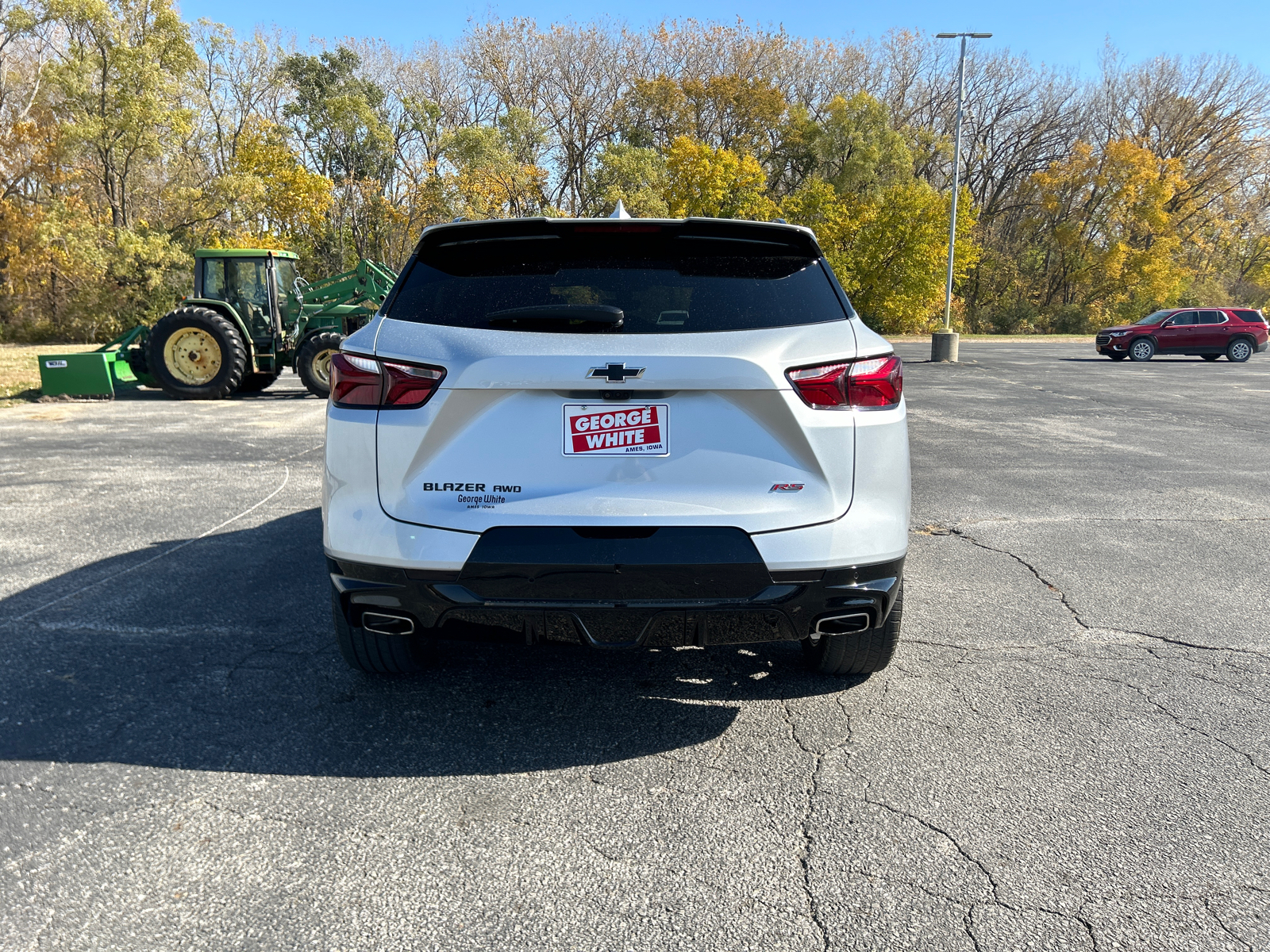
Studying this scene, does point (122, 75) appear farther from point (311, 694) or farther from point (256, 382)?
point (311, 694)

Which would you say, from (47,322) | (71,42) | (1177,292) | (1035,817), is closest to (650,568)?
(1035,817)

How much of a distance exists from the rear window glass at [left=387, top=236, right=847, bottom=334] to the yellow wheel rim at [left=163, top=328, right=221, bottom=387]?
13449mm

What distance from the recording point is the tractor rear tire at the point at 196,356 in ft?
48.0

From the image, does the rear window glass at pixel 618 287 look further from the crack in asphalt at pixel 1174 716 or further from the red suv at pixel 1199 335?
the red suv at pixel 1199 335

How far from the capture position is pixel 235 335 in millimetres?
14773

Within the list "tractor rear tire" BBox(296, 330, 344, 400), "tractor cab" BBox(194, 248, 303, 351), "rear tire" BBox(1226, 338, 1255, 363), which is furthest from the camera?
"rear tire" BBox(1226, 338, 1255, 363)

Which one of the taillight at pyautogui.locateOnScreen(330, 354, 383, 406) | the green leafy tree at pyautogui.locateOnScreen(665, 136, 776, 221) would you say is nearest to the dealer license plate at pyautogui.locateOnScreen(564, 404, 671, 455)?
the taillight at pyautogui.locateOnScreen(330, 354, 383, 406)

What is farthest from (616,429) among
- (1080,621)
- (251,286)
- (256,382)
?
(256,382)

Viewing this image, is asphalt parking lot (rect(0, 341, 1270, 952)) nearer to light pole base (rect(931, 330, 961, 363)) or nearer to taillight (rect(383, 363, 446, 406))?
taillight (rect(383, 363, 446, 406))

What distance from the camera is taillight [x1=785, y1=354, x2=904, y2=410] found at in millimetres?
2723

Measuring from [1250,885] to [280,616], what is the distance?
3975mm

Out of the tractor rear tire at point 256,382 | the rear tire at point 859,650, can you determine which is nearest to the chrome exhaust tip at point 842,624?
the rear tire at point 859,650

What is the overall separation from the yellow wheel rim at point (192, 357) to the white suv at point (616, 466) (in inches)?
533

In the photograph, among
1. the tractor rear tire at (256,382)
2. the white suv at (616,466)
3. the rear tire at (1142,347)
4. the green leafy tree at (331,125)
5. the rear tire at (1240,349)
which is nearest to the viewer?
the white suv at (616,466)
